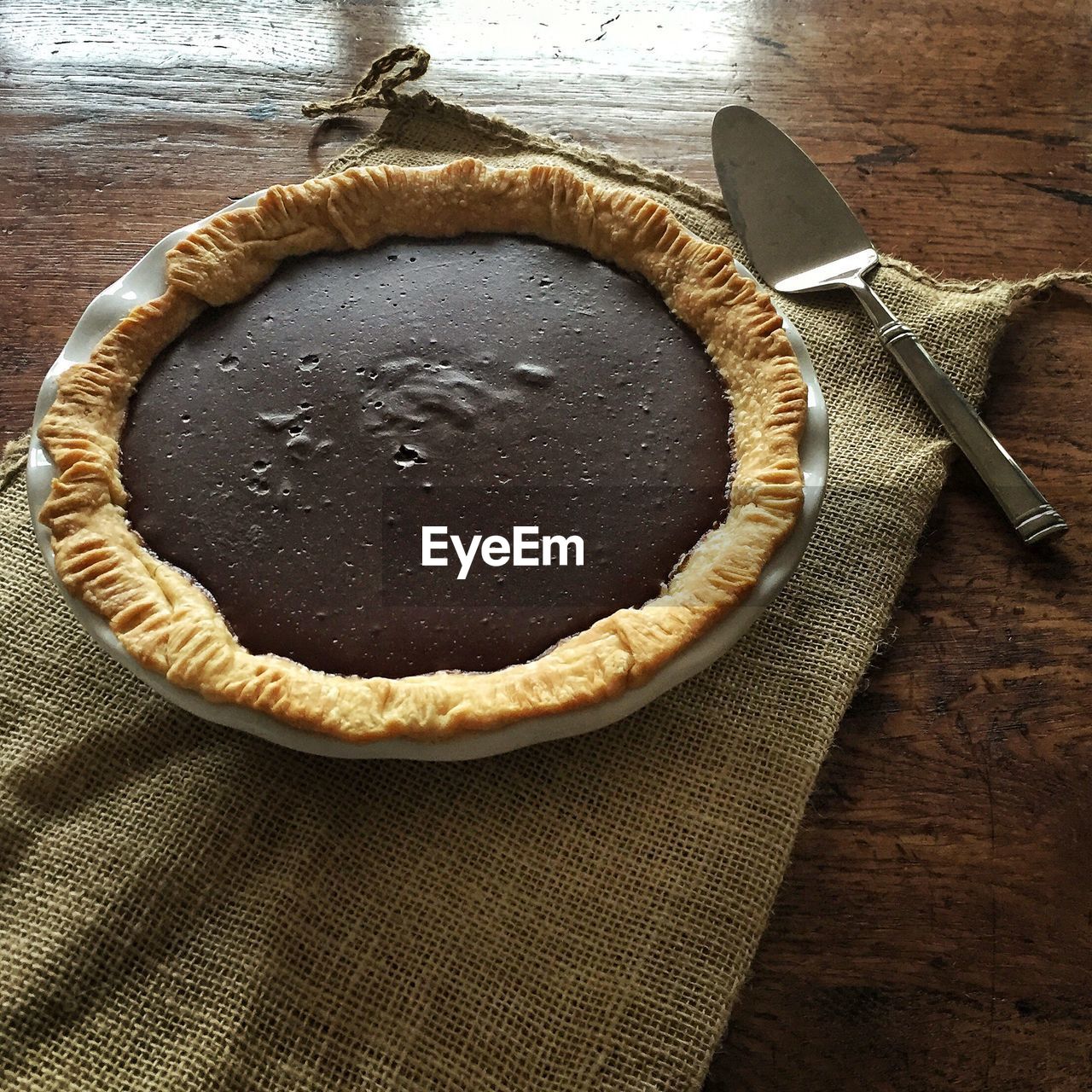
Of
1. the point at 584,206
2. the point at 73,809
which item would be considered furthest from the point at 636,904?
the point at 584,206

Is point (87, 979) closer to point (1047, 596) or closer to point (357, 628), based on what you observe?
point (357, 628)

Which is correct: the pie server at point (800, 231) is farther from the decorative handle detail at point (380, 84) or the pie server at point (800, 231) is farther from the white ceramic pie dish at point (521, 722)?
the decorative handle detail at point (380, 84)

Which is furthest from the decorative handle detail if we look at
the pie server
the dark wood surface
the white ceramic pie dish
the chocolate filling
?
the white ceramic pie dish

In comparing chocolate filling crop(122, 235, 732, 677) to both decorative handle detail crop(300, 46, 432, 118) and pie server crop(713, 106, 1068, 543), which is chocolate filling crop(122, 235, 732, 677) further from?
decorative handle detail crop(300, 46, 432, 118)

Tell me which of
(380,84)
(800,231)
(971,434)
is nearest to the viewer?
(971,434)

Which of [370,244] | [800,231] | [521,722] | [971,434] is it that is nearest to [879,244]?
[800,231]

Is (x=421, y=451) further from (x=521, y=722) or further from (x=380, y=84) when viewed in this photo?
(x=380, y=84)
